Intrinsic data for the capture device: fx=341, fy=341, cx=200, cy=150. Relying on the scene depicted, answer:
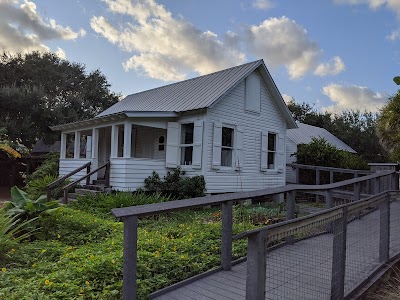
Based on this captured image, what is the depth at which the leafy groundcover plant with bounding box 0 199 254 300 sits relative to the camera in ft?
11.6

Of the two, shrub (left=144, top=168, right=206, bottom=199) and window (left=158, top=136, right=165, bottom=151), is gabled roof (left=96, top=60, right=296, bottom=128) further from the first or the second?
shrub (left=144, top=168, right=206, bottom=199)

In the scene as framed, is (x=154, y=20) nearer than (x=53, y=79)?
Yes

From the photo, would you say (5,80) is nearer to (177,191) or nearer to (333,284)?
(177,191)

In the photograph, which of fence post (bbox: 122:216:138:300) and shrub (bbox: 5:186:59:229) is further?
shrub (bbox: 5:186:59:229)

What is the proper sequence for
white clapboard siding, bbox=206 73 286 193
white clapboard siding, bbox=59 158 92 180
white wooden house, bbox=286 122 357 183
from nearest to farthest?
white clapboard siding, bbox=206 73 286 193 < white clapboard siding, bbox=59 158 92 180 < white wooden house, bbox=286 122 357 183

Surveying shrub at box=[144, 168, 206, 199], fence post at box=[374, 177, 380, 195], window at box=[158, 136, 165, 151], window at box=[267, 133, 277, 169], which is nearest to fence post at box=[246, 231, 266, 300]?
fence post at box=[374, 177, 380, 195]

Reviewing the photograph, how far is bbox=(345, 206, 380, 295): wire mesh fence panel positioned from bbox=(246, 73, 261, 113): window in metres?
7.60

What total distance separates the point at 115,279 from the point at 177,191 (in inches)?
317

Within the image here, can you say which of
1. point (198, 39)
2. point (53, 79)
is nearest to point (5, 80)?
point (53, 79)

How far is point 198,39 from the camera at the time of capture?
574 inches

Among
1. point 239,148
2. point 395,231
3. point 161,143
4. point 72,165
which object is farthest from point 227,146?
point 395,231

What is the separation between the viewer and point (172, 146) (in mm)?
12477

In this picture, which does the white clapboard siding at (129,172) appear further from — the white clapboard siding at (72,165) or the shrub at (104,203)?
the white clapboard siding at (72,165)

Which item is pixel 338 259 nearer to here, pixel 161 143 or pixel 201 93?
pixel 201 93
